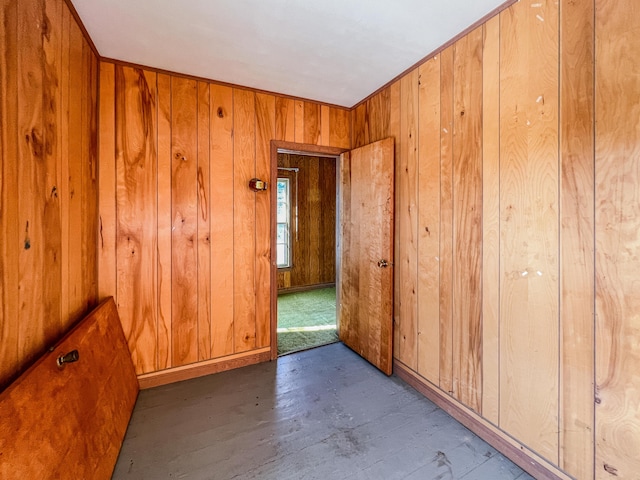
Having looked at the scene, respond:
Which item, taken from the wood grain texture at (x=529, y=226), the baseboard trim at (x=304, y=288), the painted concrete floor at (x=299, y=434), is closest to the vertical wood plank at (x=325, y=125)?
the wood grain texture at (x=529, y=226)

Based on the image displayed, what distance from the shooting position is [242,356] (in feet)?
8.58

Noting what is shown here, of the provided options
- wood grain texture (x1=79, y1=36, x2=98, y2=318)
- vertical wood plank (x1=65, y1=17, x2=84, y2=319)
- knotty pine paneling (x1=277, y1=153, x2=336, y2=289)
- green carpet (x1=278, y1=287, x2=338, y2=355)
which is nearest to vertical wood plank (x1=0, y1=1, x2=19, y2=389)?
vertical wood plank (x1=65, y1=17, x2=84, y2=319)

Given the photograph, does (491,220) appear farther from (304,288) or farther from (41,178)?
(304,288)

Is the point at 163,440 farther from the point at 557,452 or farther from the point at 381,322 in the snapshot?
the point at 557,452

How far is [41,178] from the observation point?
1.24 meters

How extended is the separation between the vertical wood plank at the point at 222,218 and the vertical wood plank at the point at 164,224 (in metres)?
0.33

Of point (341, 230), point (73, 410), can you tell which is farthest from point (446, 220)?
point (73, 410)

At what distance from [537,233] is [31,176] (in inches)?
91.8

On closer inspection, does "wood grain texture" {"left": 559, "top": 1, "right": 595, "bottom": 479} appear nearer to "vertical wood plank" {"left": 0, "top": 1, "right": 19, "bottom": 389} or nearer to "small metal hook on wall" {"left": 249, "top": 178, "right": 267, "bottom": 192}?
"small metal hook on wall" {"left": 249, "top": 178, "right": 267, "bottom": 192}

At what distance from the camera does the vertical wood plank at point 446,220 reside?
6.34 feet

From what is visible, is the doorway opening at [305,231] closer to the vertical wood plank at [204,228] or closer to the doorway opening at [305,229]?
the doorway opening at [305,229]

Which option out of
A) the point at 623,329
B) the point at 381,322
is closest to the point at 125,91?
the point at 381,322

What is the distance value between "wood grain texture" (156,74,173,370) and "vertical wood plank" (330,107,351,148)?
1427mm

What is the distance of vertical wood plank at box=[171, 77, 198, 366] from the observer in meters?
2.30
